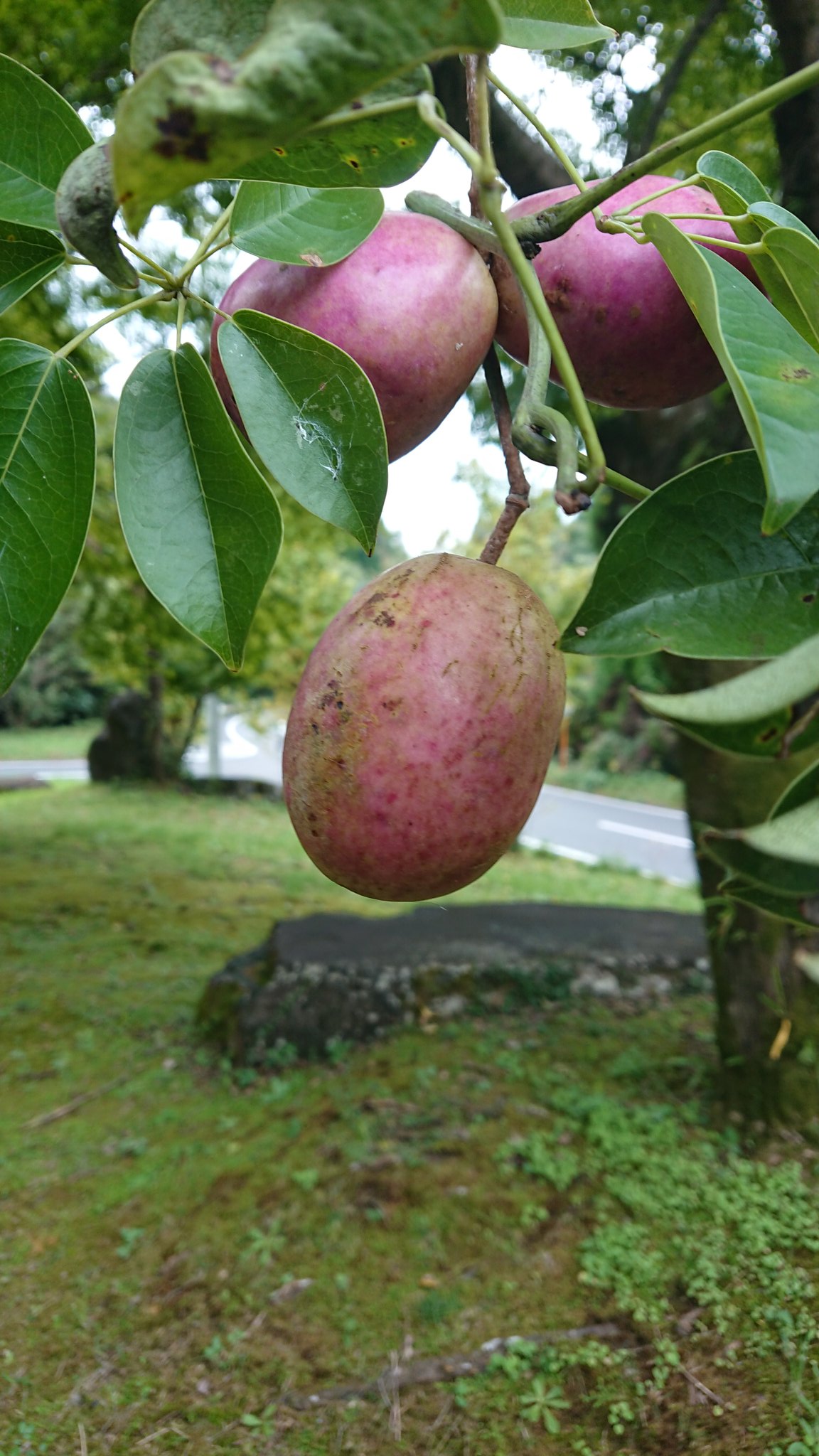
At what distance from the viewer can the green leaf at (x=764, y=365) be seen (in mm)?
364

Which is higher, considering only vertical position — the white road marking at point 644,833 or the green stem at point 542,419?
the green stem at point 542,419

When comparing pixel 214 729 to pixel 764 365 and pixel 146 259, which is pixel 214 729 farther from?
pixel 764 365

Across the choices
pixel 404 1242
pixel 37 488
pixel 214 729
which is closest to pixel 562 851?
pixel 214 729

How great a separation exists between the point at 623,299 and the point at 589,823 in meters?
12.9

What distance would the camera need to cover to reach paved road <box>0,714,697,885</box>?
34.2 feet

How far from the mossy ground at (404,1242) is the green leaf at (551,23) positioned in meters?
2.03

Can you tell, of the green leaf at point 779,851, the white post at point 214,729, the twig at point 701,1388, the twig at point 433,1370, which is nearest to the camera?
the green leaf at point 779,851

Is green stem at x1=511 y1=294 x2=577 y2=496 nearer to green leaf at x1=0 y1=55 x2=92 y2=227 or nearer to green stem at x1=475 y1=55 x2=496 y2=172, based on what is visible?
green stem at x1=475 y1=55 x2=496 y2=172

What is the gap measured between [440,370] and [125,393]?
0.65ft

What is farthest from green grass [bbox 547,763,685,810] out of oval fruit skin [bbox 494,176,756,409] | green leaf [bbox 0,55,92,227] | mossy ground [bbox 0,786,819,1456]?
green leaf [bbox 0,55,92,227]

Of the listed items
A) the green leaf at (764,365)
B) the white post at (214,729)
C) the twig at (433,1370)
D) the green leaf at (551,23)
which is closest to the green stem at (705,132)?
the green leaf at (764,365)

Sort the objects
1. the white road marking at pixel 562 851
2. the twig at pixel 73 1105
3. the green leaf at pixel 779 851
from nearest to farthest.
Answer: the green leaf at pixel 779 851
the twig at pixel 73 1105
the white road marking at pixel 562 851

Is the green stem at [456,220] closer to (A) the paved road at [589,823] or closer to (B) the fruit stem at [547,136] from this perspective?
(B) the fruit stem at [547,136]

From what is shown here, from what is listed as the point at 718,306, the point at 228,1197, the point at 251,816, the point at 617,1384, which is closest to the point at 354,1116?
the point at 228,1197
